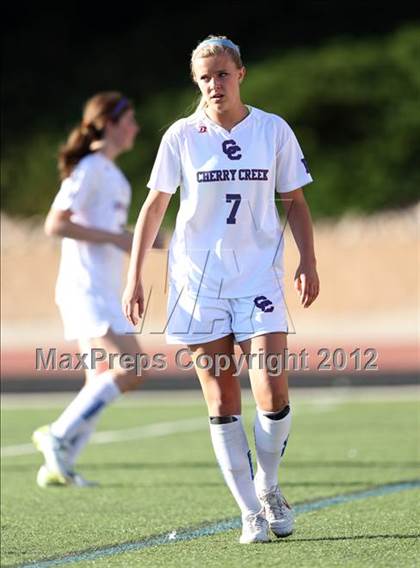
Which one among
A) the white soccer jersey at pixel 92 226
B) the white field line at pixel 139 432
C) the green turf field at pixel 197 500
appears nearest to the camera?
the green turf field at pixel 197 500

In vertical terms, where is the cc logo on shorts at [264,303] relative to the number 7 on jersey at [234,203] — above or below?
below

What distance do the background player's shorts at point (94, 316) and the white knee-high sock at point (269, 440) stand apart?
2.49 meters

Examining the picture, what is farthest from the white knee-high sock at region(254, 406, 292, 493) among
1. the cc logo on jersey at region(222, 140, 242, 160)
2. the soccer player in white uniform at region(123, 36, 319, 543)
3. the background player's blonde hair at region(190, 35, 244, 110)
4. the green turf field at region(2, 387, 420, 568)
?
the background player's blonde hair at region(190, 35, 244, 110)

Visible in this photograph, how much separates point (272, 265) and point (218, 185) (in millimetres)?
405

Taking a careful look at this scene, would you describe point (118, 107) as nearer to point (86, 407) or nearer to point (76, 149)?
point (76, 149)

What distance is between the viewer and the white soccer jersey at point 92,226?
8.19 metres

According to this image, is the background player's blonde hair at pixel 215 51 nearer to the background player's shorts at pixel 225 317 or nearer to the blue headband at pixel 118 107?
the background player's shorts at pixel 225 317

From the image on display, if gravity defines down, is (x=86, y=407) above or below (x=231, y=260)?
below

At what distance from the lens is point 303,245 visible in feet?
18.8

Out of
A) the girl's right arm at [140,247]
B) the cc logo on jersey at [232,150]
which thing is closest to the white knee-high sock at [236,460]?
the girl's right arm at [140,247]

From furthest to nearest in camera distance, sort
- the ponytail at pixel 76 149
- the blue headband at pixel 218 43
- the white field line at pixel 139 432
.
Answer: the white field line at pixel 139 432 → the ponytail at pixel 76 149 → the blue headband at pixel 218 43

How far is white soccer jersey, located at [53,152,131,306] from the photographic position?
26.9 feet

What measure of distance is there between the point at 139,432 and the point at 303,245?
617cm

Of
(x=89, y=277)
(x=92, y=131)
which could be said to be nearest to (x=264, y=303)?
(x=89, y=277)
